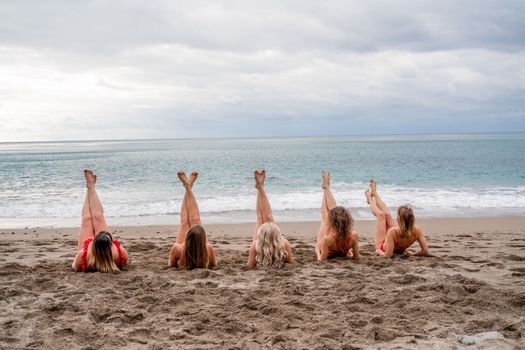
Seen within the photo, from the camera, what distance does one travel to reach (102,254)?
19.7 feet

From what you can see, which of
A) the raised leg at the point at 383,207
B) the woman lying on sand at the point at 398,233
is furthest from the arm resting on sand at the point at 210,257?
the raised leg at the point at 383,207

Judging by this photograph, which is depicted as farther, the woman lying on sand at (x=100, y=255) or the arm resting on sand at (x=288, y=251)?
the arm resting on sand at (x=288, y=251)

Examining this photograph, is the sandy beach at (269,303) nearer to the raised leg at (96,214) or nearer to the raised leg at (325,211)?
the raised leg at (325,211)

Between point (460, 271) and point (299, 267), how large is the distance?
231cm

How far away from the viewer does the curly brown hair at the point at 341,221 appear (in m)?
6.62

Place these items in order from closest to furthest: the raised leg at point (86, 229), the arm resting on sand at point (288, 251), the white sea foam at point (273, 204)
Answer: the arm resting on sand at point (288, 251)
the raised leg at point (86, 229)
the white sea foam at point (273, 204)

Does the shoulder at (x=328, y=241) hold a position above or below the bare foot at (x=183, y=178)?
below

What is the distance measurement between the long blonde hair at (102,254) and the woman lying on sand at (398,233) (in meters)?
4.35

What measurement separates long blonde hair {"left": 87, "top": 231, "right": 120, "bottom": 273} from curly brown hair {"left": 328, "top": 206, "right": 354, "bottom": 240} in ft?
11.0

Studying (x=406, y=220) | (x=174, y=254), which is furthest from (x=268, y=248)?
(x=406, y=220)

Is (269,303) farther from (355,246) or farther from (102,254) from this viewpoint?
(102,254)

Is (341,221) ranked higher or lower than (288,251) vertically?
higher

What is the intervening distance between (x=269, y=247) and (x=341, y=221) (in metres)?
1.23

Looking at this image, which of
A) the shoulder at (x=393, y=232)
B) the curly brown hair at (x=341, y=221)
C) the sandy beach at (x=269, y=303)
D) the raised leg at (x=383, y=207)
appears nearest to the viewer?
the sandy beach at (x=269, y=303)
